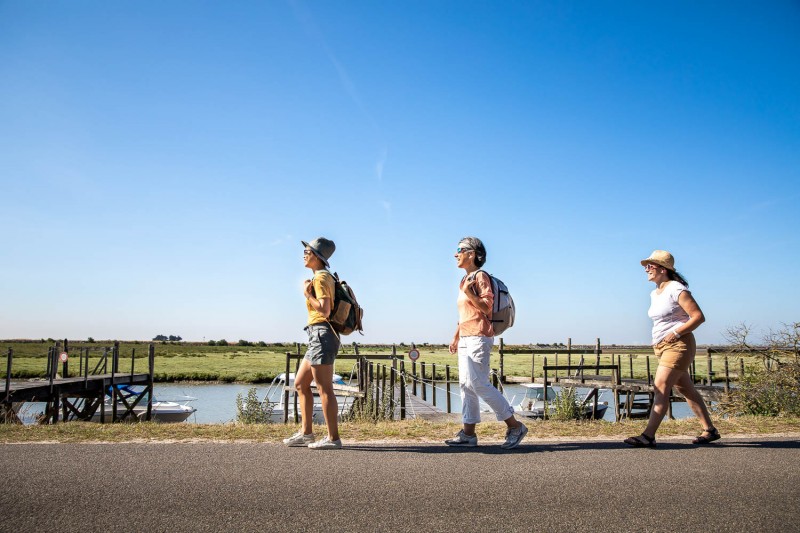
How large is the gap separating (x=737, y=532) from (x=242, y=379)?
1817 inches

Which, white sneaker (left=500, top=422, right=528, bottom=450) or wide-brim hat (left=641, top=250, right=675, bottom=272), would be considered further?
wide-brim hat (left=641, top=250, right=675, bottom=272)

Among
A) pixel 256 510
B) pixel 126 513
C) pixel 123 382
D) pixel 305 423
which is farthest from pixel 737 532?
pixel 123 382

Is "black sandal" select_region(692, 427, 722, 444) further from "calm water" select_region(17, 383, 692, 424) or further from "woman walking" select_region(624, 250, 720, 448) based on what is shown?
"calm water" select_region(17, 383, 692, 424)

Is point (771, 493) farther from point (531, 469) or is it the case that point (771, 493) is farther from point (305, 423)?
point (305, 423)

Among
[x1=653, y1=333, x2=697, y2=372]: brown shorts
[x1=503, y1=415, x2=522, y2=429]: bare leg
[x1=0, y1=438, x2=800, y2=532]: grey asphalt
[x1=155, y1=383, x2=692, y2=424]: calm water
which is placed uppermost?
[x1=653, y1=333, x2=697, y2=372]: brown shorts

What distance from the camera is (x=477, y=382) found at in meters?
4.79

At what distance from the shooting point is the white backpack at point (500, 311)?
16.0 ft

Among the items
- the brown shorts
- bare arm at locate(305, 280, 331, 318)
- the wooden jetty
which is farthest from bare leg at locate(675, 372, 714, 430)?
the wooden jetty

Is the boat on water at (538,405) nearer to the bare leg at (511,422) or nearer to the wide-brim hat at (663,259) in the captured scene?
the wide-brim hat at (663,259)

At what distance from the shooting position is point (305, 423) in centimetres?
491

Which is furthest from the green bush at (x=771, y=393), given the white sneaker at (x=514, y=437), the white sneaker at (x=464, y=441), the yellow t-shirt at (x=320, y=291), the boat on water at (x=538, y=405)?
the boat on water at (x=538, y=405)

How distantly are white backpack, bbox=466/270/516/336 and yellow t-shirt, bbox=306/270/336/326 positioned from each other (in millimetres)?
1234

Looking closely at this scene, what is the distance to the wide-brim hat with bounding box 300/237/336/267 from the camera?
5.00 meters

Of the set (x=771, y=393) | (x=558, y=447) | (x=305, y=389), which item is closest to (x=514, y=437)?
(x=558, y=447)
